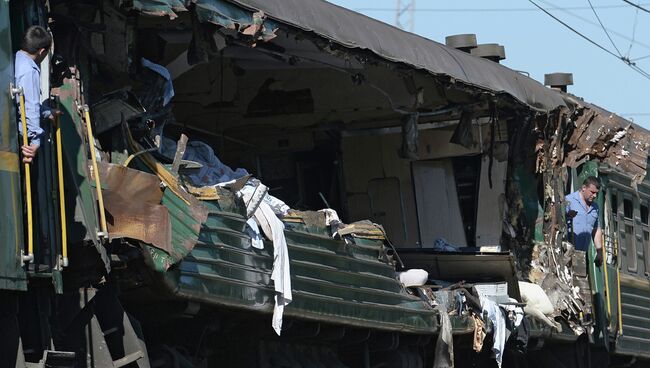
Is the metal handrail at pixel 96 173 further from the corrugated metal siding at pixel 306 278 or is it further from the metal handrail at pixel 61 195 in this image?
the corrugated metal siding at pixel 306 278

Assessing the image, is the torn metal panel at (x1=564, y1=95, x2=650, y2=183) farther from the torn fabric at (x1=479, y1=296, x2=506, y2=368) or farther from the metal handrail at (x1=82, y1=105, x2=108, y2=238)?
the metal handrail at (x1=82, y1=105, x2=108, y2=238)

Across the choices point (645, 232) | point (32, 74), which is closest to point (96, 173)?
point (32, 74)

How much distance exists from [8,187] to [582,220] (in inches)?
432

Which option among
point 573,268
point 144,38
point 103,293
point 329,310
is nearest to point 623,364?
point 573,268

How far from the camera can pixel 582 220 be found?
17.9 m

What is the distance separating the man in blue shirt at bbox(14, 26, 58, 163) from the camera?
825cm

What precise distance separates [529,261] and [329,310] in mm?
5552

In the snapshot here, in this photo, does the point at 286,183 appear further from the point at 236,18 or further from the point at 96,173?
the point at 96,173

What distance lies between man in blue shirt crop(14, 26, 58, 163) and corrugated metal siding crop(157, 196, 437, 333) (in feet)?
5.16

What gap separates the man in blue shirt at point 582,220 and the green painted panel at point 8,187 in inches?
413

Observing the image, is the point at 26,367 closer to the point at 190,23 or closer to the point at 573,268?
the point at 190,23

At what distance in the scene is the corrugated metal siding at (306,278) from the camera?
398 inches

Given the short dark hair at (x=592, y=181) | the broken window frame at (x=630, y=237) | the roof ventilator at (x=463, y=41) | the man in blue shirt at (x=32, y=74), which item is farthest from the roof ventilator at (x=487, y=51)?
the man in blue shirt at (x=32, y=74)

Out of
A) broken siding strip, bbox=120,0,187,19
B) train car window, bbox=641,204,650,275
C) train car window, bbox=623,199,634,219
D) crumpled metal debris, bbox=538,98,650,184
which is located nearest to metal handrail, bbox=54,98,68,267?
broken siding strip, bbox=120,0,187,19
